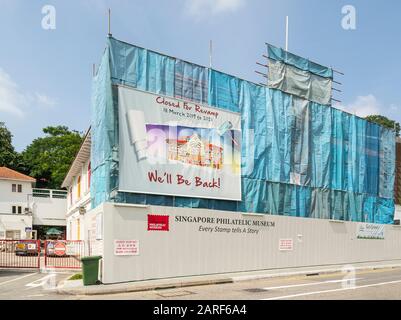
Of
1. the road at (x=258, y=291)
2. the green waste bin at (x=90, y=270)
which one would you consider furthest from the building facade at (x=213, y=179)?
the road at (x=258, y=291)

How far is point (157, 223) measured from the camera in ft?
58.2

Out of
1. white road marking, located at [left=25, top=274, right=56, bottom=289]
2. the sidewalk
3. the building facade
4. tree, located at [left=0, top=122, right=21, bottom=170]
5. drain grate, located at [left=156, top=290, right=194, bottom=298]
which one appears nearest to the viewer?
drain grate, located at [left=156, top=290, right=194, bottom=298]

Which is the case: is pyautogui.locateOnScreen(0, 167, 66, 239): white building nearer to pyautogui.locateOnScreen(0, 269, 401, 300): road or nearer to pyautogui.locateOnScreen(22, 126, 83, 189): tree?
pyautogui.locateOnScreen(22, 126, 83, 189): tree

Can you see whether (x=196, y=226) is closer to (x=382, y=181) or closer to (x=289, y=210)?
(x=289, y=210)

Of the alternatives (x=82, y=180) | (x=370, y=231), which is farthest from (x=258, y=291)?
(x=82, y=180)

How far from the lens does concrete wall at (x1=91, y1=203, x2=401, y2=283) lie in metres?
16.6

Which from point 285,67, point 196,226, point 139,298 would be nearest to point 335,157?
point 285,67

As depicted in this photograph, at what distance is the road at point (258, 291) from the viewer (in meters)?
12.8

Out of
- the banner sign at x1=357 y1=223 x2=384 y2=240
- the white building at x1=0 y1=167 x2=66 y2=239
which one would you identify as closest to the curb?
the banner sign at x1=357 y1=223 x2=384 y2=240

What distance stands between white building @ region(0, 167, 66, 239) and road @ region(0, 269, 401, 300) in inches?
1315

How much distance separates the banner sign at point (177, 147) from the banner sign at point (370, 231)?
986 centimetres

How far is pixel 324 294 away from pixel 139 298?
5361mm

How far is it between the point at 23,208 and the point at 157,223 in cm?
3819

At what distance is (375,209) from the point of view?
95.5 feet
